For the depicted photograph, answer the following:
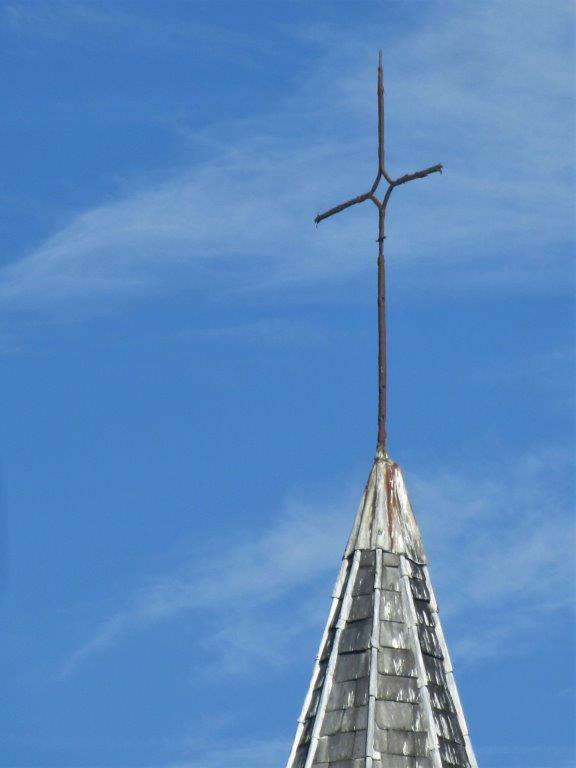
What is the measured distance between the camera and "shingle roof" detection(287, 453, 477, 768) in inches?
952

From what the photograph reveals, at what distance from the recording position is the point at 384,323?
2667cm

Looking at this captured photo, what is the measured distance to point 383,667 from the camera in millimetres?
Result: 24734

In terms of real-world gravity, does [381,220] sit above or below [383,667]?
above

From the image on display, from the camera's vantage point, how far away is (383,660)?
24.8 m

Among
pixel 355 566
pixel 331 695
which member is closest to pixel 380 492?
pixel 355 566

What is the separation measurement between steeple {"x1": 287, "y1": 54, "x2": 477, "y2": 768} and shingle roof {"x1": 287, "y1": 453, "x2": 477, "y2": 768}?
0.04 feet

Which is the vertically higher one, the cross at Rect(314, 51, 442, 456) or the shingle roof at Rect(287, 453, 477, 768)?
the cross at Rect(314, 51, 442, 456)

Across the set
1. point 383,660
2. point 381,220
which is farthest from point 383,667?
point 381,220

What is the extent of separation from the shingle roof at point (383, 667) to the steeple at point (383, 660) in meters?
0.01

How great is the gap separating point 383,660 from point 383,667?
10cm

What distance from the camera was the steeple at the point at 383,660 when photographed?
24.2 m

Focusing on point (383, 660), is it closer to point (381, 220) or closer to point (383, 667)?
point (383, 667)

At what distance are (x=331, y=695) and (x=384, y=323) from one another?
4.86m

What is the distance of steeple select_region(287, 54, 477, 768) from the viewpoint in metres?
24.2
